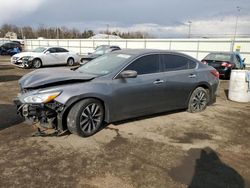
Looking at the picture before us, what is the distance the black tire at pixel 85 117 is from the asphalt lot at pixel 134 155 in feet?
0.52

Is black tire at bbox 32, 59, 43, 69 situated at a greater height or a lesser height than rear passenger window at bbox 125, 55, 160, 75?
lesser

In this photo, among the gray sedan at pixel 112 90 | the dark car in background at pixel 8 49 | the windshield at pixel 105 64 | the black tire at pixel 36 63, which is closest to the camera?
the gray sedan at pixel 112 90

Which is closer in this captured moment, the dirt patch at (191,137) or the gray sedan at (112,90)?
the gray sedan at (112,90)

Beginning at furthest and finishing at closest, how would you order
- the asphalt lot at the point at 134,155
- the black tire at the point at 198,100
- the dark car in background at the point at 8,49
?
the dark car in background at the point at 8,49, the black tire at the point at 198,100, the asphalt lot at the point at 134,155

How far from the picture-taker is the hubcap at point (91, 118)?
14.4 ft

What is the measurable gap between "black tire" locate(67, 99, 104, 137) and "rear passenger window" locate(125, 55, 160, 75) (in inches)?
41.8

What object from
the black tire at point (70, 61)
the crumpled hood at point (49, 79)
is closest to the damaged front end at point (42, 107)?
the crumpled hood at point (49, 79)

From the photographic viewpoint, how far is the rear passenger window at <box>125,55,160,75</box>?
5.11 m

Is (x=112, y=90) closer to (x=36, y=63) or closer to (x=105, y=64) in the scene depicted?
(x=105, y=64)

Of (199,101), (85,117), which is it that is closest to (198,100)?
(199,101)

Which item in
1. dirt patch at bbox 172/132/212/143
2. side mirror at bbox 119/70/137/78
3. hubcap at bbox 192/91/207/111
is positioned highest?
side mirror at bbox 119/70/137/78

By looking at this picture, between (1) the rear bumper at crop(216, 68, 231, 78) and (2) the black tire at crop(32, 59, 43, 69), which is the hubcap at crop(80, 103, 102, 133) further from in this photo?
(2) the black tire at crop(32, 59, 43, 69)

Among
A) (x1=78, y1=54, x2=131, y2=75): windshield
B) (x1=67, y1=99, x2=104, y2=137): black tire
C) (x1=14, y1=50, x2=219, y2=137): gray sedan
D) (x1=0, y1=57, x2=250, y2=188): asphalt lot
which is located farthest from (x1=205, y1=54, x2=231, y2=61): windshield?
(x1=67, y1=99, x2=104, y2=137): black tire

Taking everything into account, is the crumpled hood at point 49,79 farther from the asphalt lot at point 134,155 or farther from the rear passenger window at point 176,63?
the rear passenger window at point 176,63
